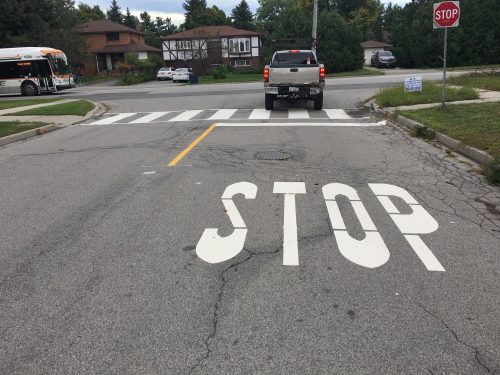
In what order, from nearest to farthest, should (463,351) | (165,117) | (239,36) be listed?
1. (463,351)
2. (165,117)
3. (239,36)

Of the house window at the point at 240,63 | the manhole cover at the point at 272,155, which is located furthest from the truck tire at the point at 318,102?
the house window at the point at 240,63

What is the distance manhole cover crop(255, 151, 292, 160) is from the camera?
8450mm

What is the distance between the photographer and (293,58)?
15609mm

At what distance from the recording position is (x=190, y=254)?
4422 mm

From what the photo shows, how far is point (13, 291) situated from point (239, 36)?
2530 inches

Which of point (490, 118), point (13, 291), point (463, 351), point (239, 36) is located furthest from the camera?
point (239, 36)

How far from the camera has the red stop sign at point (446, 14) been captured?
11.2 meters

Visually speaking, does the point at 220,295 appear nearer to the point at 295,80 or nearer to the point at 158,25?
the point at 295,80

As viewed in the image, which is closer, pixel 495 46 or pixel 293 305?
pixel 293 305

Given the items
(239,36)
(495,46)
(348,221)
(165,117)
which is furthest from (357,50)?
(348,221)

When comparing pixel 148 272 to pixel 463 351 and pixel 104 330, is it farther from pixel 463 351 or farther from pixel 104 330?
pixel 463 351

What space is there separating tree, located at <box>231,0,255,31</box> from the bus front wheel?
68.4 m

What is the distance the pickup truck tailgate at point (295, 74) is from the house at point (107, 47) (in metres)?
52.3

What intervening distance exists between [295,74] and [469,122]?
6.09 m
